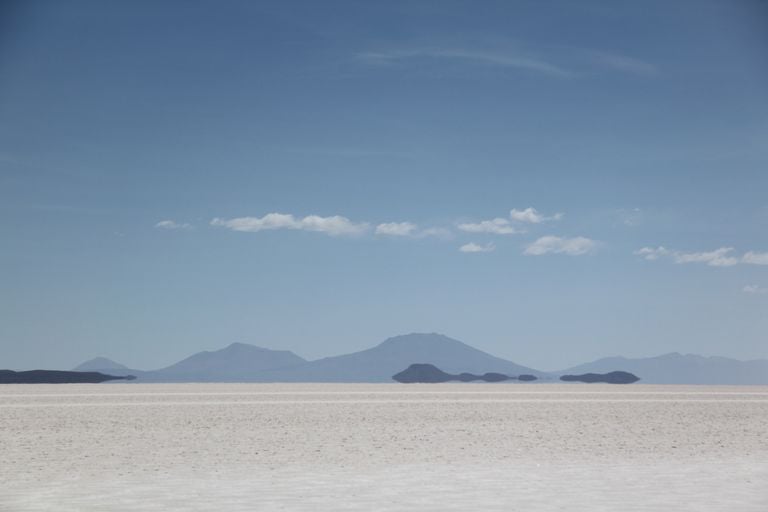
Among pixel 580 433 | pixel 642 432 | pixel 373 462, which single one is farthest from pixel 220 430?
pixel 642 432

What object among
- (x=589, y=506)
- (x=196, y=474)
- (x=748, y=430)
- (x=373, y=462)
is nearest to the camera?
(x=589, y=506)

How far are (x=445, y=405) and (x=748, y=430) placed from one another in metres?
13.4

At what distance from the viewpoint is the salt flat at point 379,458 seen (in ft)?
44.4

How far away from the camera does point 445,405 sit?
1486 inches

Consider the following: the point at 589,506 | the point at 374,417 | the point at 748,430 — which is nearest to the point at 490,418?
the point at 374,417

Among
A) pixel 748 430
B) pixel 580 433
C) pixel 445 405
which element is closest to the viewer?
pixel 580 433

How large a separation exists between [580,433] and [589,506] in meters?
13.4

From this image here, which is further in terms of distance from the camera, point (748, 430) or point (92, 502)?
point (748, 430)

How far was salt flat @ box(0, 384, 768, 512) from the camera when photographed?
44.4 feet

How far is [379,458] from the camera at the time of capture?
63.5ft

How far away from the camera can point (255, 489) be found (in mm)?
14680

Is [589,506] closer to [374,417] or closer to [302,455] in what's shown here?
[302,455]

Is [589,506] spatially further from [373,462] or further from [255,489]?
[373,462]

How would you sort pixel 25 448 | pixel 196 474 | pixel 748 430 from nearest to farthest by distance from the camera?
pixel 196 474, pixel 25 448, pixel 748 430
